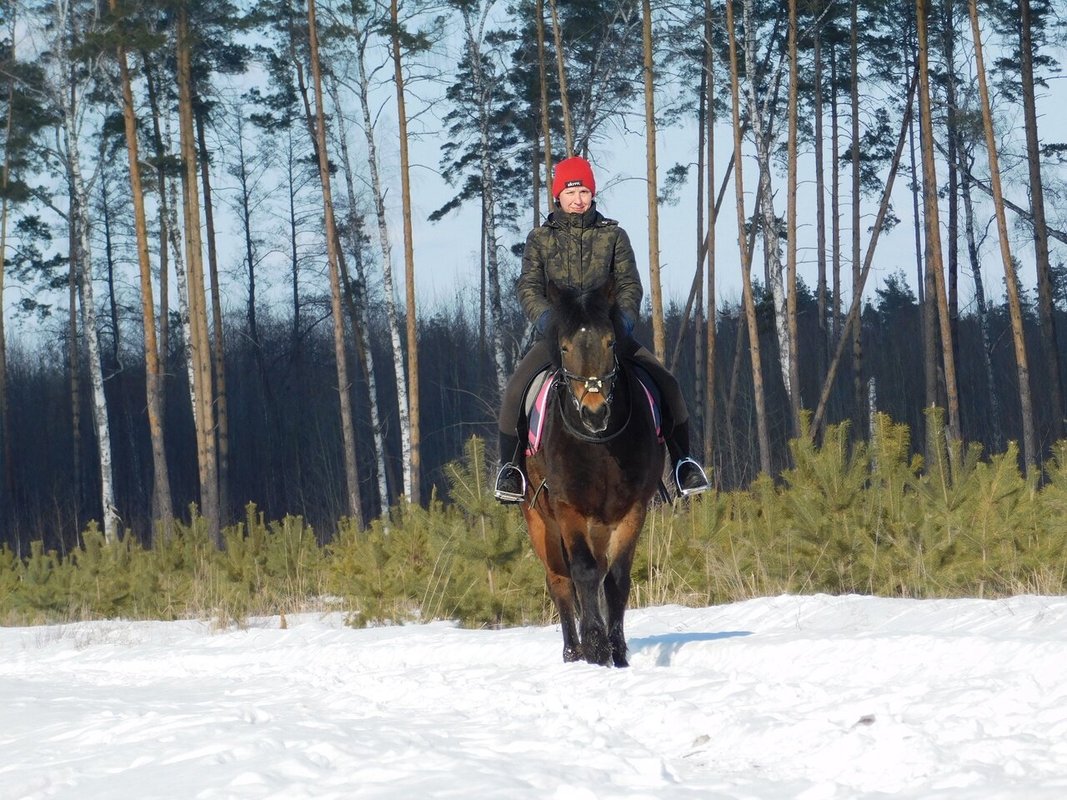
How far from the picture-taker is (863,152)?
128ft

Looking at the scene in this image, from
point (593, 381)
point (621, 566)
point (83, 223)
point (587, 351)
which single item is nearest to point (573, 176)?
point (587, 351)

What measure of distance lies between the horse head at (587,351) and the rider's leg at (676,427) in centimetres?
75

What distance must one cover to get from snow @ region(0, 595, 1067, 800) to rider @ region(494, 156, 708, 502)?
1.11 meters

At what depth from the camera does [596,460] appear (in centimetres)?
710

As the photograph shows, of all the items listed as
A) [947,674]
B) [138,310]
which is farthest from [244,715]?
[138,310]

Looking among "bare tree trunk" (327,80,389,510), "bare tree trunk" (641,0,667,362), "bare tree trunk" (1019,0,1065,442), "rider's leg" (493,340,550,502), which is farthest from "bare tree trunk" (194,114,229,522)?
"rider's leg" (493,340,550,502)

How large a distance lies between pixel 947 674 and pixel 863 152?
35306mm

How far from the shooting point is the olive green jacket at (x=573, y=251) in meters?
7.71

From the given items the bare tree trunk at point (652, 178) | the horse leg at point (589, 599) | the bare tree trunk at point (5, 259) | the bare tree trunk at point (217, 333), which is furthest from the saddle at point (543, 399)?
the bare tree trunk at point (217, 333)

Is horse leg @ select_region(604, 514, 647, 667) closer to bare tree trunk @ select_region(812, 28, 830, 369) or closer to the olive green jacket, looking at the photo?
the olive green jacket

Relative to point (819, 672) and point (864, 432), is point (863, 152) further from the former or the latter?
point (819, 672)

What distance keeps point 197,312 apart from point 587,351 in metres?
23.0

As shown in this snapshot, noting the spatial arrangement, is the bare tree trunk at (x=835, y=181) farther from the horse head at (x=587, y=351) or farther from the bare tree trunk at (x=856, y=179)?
the horse head at (x=587, y=351)

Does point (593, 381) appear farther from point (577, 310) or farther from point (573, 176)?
point (573, 176)
